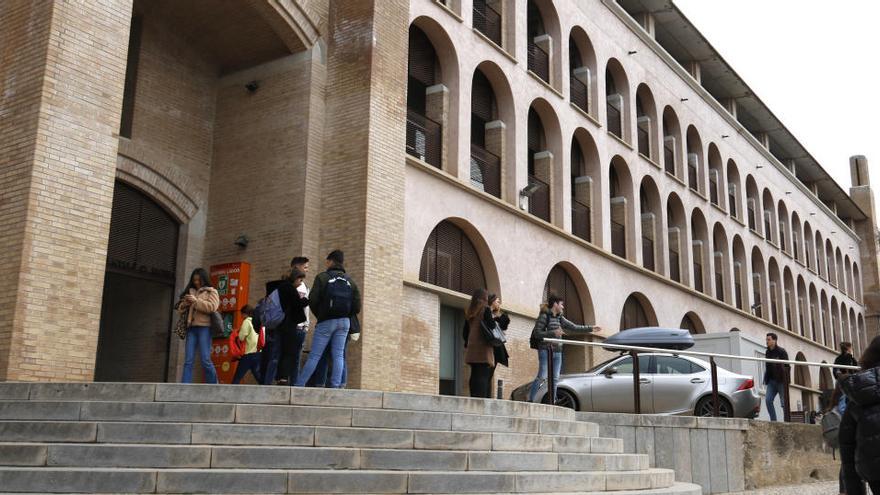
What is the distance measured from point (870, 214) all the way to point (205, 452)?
52930 mm

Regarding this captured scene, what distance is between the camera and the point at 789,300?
125ft

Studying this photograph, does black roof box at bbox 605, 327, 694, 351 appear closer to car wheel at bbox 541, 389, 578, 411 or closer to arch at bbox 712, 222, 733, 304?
car wheel at bbox 541, 389, 578, 411

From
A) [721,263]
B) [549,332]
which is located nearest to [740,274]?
[721,263]

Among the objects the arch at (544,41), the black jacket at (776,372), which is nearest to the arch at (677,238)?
the arch at (544,41)

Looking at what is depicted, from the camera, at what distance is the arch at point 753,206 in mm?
35375

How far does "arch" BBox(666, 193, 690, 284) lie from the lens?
2777 cm

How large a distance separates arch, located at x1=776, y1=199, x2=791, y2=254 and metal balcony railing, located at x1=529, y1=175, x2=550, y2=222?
21.7 m

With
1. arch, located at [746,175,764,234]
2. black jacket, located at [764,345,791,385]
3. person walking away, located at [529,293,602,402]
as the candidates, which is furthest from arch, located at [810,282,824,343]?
person walking away, located at [529,293,602,402]

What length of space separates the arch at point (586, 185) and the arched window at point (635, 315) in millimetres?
2383

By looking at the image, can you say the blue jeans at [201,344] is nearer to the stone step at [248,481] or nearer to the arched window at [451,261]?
the stone step at [248,481]

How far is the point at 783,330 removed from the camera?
117ft

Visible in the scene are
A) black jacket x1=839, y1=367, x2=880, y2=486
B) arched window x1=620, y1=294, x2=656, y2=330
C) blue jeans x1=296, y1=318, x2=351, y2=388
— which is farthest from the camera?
arched window x1=620, y1=294, x2=656, y2=330

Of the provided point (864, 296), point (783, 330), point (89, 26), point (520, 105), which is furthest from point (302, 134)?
point (864, 296)

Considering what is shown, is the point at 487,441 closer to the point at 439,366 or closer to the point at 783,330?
the point at 439,366
